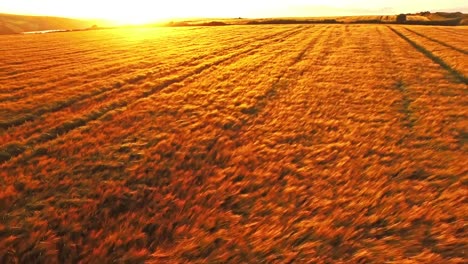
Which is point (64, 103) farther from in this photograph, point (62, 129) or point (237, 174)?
point (237, 174)

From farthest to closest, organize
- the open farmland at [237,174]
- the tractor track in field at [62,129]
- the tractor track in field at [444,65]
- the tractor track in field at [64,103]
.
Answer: the tractor track in field at [444,65]
the tractor track in field at [64,103]
the tractor track in field at [62,129]
the open farmland at [237,174]

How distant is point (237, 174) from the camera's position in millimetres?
6828

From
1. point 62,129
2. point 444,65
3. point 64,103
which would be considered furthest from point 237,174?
point 444,65

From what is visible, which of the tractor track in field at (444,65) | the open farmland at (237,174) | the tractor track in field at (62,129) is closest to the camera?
the open farmland at (237,174)

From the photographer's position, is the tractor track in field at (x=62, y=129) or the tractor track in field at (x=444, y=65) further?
the tractor track in field at (x=444, y=65)

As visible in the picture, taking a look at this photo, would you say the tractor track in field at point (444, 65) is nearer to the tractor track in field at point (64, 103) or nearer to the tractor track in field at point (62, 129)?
the tractor track in field at point (62, 129)

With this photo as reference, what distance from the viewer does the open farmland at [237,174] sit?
4707 mm

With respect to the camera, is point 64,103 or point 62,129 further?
point 64,103

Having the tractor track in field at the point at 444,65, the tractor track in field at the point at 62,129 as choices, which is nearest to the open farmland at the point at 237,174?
the tractor track in field at the point at 62,129

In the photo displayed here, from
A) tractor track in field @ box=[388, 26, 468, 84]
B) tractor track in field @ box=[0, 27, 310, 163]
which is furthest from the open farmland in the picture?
tractor track in field @ box=[388, 26, 468, 84]

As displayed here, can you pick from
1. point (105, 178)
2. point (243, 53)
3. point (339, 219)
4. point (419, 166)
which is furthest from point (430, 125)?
point (243, 53)

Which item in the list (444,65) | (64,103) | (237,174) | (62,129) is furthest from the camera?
(444,65)

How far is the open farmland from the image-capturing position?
4.71 meters

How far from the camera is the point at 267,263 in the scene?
438cm
